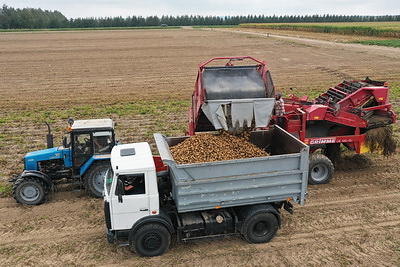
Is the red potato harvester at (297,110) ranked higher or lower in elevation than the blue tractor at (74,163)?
higher

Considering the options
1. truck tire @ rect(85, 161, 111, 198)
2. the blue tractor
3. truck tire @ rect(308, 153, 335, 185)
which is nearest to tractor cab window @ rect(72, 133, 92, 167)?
the blue tractor

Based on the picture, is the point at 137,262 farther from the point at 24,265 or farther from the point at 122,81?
the point at 122,81

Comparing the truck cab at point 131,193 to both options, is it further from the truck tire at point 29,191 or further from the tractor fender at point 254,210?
the truck tire at point 29,191

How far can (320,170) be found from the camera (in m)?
11.3

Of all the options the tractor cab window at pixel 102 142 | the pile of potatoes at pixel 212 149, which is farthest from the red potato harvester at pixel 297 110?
the tractor cab window at pixel 102 142

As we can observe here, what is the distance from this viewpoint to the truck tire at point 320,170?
11102mm

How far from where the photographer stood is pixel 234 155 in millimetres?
8594

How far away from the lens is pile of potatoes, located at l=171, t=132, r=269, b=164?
845cm

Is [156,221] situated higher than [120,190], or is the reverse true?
[120,190]

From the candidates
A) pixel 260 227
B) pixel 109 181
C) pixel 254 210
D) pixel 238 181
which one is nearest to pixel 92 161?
pixel 109 181

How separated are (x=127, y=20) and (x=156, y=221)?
420 feet

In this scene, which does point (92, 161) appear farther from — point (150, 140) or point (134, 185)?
point (150, 140)

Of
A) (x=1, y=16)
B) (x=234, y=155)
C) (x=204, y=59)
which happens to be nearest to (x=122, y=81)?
(x=204, y=59)

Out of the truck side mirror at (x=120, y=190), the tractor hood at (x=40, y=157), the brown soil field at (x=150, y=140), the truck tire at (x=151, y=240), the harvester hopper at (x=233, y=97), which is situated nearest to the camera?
the truck side mirror at (x=120, y=190)
